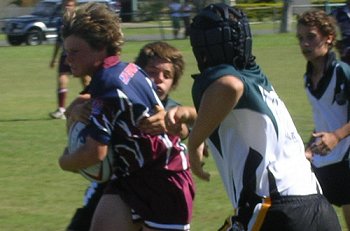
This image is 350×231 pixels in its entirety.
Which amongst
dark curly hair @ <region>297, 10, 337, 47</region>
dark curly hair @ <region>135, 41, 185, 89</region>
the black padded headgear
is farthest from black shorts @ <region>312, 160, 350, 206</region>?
the black padded headgear

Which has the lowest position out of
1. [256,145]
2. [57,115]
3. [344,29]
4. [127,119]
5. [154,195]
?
[57,115]

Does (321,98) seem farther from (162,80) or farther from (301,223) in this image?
(301,223)

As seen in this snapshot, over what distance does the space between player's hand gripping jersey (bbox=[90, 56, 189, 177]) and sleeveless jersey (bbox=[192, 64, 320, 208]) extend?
56 centimetres

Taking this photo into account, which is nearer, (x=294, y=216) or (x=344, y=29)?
(x=294, y=216)

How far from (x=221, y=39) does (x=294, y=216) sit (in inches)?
28.6

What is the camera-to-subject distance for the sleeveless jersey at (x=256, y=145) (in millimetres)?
3660

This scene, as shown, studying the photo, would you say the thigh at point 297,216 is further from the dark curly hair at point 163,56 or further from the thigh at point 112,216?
the dark curly hair at point 163,56

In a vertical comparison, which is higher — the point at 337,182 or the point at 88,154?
the point at 88,154

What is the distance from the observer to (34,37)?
32812 millimetres

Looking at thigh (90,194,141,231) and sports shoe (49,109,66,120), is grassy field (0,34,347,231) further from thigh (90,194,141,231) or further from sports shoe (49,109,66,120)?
thigh (90,194,141,231)

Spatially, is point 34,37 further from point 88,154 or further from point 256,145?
point 256,145

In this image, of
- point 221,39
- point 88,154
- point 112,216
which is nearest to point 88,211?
point 112,216

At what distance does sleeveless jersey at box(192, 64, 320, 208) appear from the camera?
12.0 ft

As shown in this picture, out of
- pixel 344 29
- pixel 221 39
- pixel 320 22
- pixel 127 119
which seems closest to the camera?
pixel 221 39
